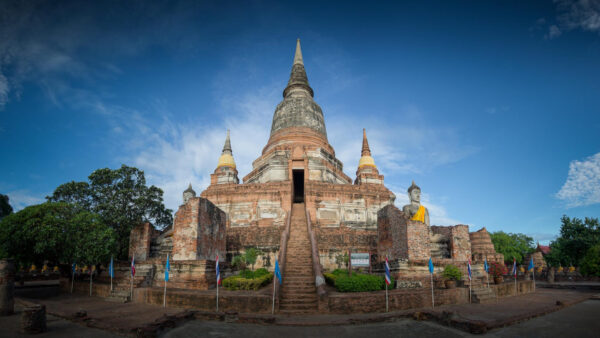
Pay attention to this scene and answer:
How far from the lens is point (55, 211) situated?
15.6 m

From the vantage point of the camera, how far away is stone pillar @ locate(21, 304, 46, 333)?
8.08 meters

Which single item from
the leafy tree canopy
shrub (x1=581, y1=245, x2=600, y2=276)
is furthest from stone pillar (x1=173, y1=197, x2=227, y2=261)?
shrub (x1=581, y1=245, x2=600, y2=276)

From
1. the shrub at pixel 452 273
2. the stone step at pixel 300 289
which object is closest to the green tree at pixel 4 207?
the stone step at pixel 300 289

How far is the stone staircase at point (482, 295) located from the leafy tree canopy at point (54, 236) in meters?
16.1

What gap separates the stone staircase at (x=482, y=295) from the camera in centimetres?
1316

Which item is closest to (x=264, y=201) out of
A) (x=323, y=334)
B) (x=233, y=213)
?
(x=233, y=213)

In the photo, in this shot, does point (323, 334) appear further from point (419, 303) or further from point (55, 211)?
point (55, 211)

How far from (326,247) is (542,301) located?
9834 mm

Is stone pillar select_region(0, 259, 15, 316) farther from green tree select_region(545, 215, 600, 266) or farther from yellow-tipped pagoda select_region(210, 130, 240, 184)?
green tree select_region(545, 215, 600, 266)

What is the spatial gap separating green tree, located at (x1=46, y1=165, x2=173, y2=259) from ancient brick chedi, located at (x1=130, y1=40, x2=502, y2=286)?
1.13 m

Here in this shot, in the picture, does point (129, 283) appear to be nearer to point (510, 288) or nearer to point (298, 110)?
point (510, 288)

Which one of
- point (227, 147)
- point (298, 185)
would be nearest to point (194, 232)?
point (298, 185)

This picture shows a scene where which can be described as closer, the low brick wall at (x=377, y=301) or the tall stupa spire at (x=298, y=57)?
the low brick wall at (x=377, y=301)

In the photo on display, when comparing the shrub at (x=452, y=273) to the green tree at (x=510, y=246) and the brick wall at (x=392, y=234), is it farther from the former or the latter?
the green tree at (x=510, y=246)
